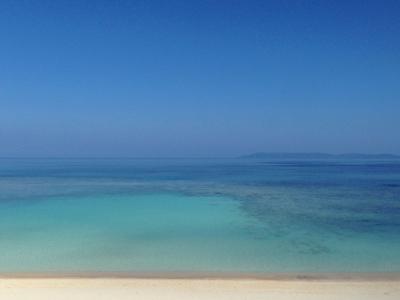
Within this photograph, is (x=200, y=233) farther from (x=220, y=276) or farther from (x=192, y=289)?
(x=192, y=289)

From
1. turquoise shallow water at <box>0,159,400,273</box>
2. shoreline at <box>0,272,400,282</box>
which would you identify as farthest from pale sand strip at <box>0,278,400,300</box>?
turquoise shallow water at <box>0,159,400,273</box>

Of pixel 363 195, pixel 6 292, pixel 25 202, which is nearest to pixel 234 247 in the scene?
pixel 6 292

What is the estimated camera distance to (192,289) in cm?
765

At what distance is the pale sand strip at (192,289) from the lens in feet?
23.5

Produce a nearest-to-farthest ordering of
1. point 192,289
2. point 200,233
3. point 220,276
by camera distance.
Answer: point 192,289
point 220,276
point 200,233

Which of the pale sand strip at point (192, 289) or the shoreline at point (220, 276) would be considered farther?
the shoreline at point (220, 276)

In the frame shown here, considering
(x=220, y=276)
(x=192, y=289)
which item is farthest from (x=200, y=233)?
(x=192, y=289)

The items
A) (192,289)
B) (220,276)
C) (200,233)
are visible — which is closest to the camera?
(192,289)

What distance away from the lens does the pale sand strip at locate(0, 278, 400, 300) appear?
7.15 m

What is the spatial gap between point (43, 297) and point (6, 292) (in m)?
0.74

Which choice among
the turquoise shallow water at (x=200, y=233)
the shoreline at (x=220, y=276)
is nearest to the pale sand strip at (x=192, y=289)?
the shoreline at (x=220, y=276)

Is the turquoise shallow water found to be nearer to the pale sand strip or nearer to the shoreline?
the shoreline

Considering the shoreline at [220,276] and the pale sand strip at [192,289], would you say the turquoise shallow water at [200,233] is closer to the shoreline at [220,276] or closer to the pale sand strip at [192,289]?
the shoreline at [220,276]

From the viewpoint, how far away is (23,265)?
959 cm
